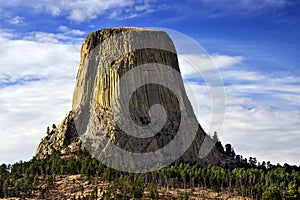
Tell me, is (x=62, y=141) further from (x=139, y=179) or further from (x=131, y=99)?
(x=139, y=179)

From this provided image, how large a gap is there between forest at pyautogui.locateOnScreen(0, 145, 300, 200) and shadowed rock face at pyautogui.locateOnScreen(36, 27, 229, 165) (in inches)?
704

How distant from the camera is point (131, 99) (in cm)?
18500

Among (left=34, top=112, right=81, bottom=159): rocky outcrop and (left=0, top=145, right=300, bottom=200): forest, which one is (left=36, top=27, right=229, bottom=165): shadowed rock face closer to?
(left=34, top=112, right=81, bottom=159): rocky outcrop

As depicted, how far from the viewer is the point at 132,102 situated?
184375 millimetres

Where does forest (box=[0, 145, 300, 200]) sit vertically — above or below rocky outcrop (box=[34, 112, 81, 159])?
below

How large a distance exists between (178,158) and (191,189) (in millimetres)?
35232

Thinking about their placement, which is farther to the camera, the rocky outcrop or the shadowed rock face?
the shadowed rock face

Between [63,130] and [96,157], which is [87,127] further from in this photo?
[96,157]

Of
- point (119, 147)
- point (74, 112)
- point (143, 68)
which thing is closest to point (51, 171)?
point (119, 147)

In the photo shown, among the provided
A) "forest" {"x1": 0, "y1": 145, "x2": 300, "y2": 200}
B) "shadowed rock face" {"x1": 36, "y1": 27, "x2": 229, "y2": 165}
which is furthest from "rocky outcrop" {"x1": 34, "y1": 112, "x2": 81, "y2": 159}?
"forest" {"x1": 0, "y1": 145, "x2": 300, "y2": 200}

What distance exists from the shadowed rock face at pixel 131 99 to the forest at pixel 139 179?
17.9 metres

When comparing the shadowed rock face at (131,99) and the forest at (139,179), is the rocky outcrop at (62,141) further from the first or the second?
the forest at (139,179)

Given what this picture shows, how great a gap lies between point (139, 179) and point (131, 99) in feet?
169

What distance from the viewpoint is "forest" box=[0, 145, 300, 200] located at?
422 feet
